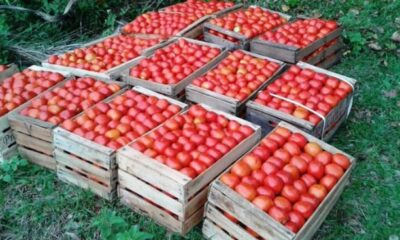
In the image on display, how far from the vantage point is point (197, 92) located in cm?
428

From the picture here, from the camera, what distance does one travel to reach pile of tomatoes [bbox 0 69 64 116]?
13.6 feet

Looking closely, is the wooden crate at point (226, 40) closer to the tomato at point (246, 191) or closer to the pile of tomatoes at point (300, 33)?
the pile of tomatoes at point (300, 33)

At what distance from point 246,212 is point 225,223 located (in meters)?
0.24

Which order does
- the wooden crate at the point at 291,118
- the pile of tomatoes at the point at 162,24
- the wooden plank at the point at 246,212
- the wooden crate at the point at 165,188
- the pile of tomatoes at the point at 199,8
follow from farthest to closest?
1. the pile of tomatoes at the point at 199,8
2. the pile of tomatoes at the point at 162,24
3. the wooden crate at the point at 291,118
4. the wooden crate at the point at 165,188
5. the wooden plank at the point at 246,212

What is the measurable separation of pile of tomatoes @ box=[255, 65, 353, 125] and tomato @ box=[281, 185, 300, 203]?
3.06 ft

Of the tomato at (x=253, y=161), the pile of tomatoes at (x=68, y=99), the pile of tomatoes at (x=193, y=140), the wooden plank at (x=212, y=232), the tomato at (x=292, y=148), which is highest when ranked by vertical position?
the tomato at (x=292, y=148)

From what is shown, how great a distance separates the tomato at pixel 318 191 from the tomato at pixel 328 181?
1.6 inches

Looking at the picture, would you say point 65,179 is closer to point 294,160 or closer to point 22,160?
point 22,160

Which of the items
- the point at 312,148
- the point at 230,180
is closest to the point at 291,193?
the point at 230,180

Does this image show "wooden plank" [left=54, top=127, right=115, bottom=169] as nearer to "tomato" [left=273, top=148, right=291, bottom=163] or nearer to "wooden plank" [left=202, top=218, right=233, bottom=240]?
"wooden plank" [left=202, top=218, right=233, bottom=240]

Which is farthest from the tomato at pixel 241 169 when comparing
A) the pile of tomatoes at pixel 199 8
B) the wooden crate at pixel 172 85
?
the pile of tomatoes at pixel 199 8

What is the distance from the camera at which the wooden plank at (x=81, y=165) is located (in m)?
3.54

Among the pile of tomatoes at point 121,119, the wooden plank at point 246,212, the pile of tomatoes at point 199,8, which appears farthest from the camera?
the pile of tomatoes at point 199,8

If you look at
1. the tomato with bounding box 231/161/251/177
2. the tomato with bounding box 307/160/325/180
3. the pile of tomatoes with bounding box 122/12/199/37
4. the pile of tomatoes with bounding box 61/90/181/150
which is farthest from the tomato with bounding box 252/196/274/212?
the pile of tomatoes with bounding box 122/12/199/37
